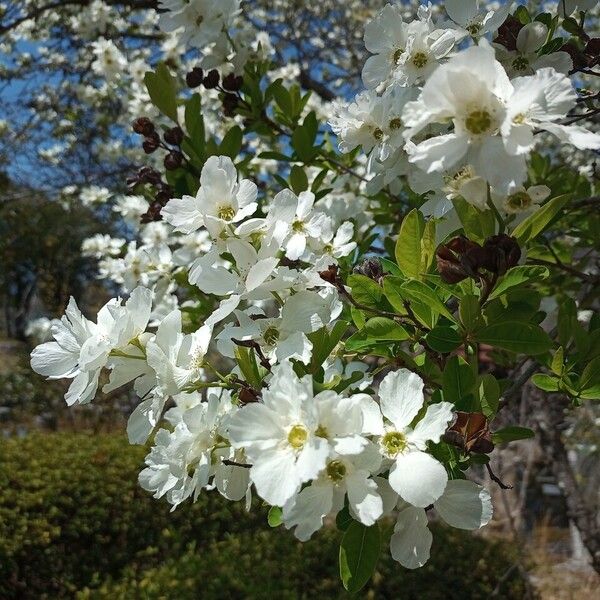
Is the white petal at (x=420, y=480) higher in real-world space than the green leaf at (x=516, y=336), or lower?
higher

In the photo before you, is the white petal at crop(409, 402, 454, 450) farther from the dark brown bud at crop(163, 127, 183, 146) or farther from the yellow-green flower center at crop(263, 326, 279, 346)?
the dark brown bud at crop(163, 127, 183, 146)

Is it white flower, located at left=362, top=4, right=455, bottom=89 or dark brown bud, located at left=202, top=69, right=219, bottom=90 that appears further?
dark brown bud, located at left=202, top=69, right=219, bottom=90

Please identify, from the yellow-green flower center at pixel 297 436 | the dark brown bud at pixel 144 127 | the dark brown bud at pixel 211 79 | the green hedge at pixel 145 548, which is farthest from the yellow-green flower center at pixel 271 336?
the green hedge at pixel 145 548

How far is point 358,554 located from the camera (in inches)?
28.6

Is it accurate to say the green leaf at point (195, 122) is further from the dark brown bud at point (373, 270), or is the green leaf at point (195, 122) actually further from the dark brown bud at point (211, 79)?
the dark brown bud at point (373, 270)

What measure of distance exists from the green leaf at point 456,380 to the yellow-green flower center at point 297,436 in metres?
0.21

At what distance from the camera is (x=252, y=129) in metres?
1.65

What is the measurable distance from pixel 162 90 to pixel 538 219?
943mm

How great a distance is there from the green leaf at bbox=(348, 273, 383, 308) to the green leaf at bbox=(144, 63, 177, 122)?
0.75 metres

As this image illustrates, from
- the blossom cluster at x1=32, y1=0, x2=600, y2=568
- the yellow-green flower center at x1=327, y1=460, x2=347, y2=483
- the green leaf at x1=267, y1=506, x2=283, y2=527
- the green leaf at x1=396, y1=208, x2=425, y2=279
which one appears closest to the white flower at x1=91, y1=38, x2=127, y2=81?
the blossom cluster at x1=32, y1=0, x2=600, y2=568

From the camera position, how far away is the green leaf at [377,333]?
2.75ft

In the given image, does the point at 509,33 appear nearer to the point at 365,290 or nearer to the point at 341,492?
the point at 365,290

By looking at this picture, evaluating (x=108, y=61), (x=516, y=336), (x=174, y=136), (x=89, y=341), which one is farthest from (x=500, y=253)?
(x=108, y=61)

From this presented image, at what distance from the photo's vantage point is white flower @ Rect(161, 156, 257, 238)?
2.72 ft
